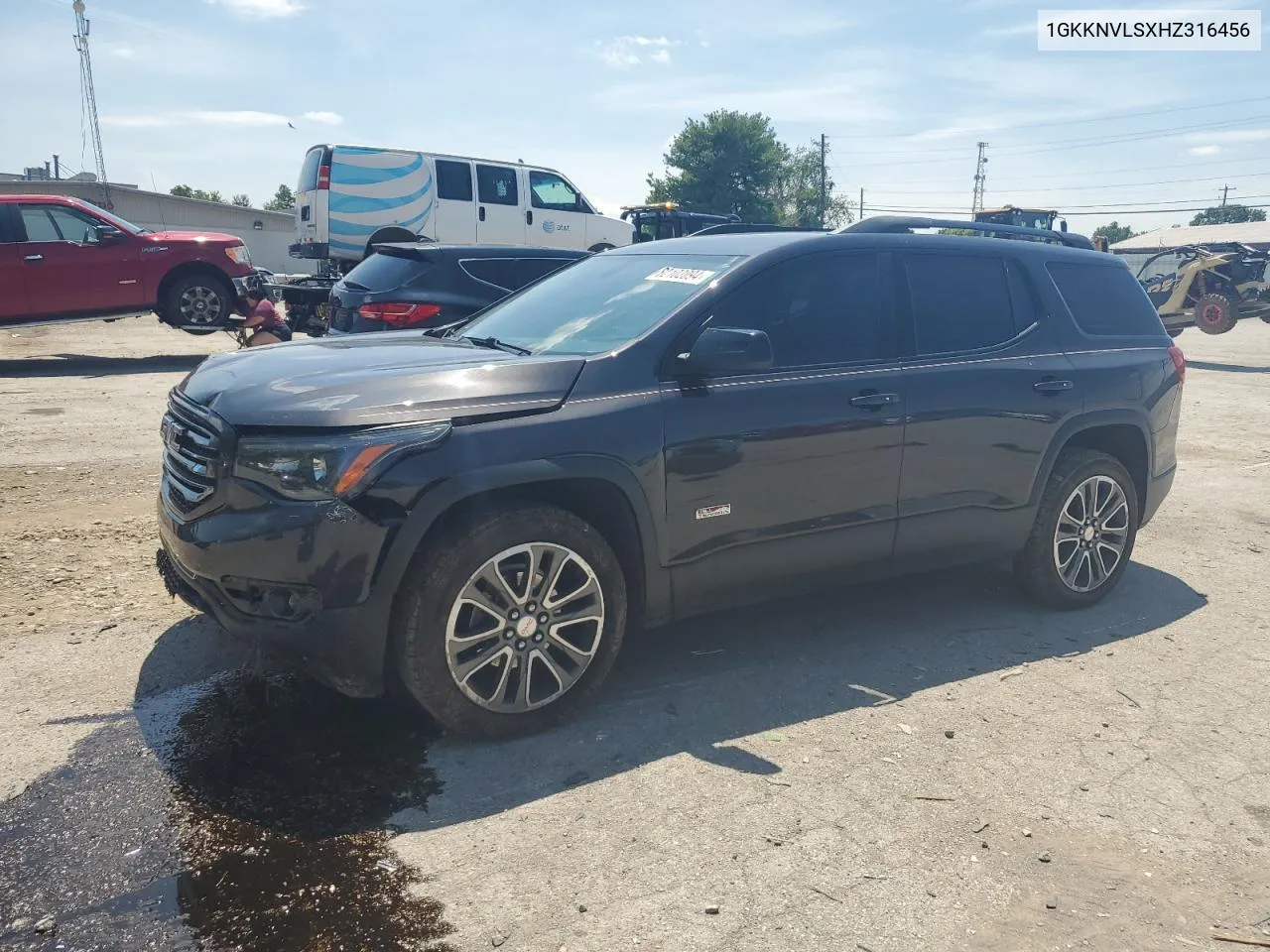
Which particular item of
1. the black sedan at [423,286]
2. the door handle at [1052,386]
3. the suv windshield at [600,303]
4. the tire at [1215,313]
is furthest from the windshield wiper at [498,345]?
the tire at [1215,313]

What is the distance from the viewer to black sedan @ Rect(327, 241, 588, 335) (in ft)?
27.6

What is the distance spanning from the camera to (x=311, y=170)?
16.9 m

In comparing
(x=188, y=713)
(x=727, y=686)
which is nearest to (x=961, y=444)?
(x=727, y=686)

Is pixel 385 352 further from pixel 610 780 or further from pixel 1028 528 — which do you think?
pixel 1028 528

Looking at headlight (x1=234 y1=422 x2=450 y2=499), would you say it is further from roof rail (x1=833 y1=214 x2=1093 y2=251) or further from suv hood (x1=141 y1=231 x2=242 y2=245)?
suv hood (x1=141 y1=231 x2=242 y2=245)

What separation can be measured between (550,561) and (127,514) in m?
3.61

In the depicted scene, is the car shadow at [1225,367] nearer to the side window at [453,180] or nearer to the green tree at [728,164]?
the side window at [453,180]

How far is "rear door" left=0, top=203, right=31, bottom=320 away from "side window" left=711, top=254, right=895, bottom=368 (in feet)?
37.9

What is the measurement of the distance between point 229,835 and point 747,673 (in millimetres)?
2135

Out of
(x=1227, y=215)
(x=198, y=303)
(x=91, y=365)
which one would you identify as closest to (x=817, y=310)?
(x=198, y=303)

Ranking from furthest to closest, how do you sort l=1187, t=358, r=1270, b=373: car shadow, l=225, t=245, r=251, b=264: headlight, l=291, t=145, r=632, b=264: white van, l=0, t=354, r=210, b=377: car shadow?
l=1187, t=358, r=1270, b=373: car shadow, l=291, t=145, r=632, b=264: white van, l=225, t=245, r=251, b=264: headlight, l=0, t=354, r=210, b=377: car shadow

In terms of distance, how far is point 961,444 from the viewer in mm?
4586

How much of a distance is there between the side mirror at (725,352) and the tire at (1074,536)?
2.05 m

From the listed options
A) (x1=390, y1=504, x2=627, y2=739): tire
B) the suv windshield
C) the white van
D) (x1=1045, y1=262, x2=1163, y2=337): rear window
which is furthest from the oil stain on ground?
the white van
